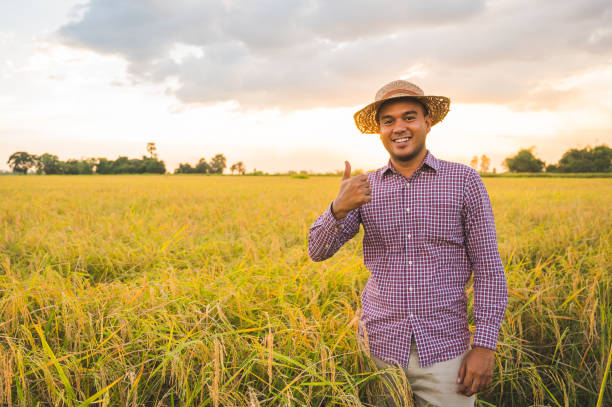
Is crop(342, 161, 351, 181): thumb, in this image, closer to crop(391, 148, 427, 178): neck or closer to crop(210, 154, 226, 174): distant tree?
crop(391, 148, 427, 178): neck

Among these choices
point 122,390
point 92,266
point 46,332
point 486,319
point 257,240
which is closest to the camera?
point 486,319

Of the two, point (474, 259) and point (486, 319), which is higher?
point (474, 259)

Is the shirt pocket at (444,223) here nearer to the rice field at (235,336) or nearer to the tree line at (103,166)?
the rice field at (235,336)

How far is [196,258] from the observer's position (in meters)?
4.43

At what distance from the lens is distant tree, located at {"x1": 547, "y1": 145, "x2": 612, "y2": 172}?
64188 millimetres

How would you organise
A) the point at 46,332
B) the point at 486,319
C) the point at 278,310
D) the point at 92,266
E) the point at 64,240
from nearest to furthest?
the point at 486,319
the point at 46,332
the point at 278,310
the point at 92,266
the point at 64,240

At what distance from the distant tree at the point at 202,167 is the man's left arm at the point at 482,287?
223 feet

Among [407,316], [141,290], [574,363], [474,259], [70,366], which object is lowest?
[574,363]

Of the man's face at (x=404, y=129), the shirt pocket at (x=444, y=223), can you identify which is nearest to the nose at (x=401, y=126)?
the man's face at (x=404, y=129)

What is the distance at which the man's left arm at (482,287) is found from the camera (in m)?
1.62

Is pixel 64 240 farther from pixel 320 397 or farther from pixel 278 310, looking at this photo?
pixel 320 397

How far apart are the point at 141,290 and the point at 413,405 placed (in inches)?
83.3

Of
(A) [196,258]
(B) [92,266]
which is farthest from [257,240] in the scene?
(B) [92,266]

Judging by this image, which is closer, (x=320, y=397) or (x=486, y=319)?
(x=486, y=319)
